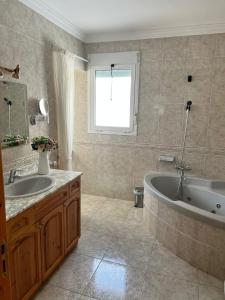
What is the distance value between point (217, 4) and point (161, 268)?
9.28 ft

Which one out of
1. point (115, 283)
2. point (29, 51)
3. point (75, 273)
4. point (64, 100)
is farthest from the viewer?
point (64, 100)

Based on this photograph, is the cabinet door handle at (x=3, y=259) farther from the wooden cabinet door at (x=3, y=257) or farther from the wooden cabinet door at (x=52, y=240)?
the wooden cabinet door at (x=52, y=240)

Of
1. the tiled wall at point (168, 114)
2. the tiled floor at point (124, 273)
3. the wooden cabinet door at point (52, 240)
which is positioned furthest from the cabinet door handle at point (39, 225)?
the tiled wall at point (168, 114)

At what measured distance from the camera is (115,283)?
200 centimetres

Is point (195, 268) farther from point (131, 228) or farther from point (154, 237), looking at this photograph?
point (131, 228)

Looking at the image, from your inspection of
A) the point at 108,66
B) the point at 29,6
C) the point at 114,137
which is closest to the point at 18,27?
the point at 29,6

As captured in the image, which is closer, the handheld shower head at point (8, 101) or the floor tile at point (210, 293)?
the floor tile at point (210, 293)

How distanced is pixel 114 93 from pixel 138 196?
167cm

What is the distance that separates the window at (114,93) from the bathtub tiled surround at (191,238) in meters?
1.41

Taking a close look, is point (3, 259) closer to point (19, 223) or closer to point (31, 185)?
point (19, 223)

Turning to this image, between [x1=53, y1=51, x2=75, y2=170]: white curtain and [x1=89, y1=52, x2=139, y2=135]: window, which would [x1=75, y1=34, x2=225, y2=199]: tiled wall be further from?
[x1=53, y1=51, x2=75, y2=170]: white curtain

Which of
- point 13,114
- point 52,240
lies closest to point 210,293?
point 52,240

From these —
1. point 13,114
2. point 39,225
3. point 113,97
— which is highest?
point 113,97

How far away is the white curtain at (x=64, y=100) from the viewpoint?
278 centimetres
